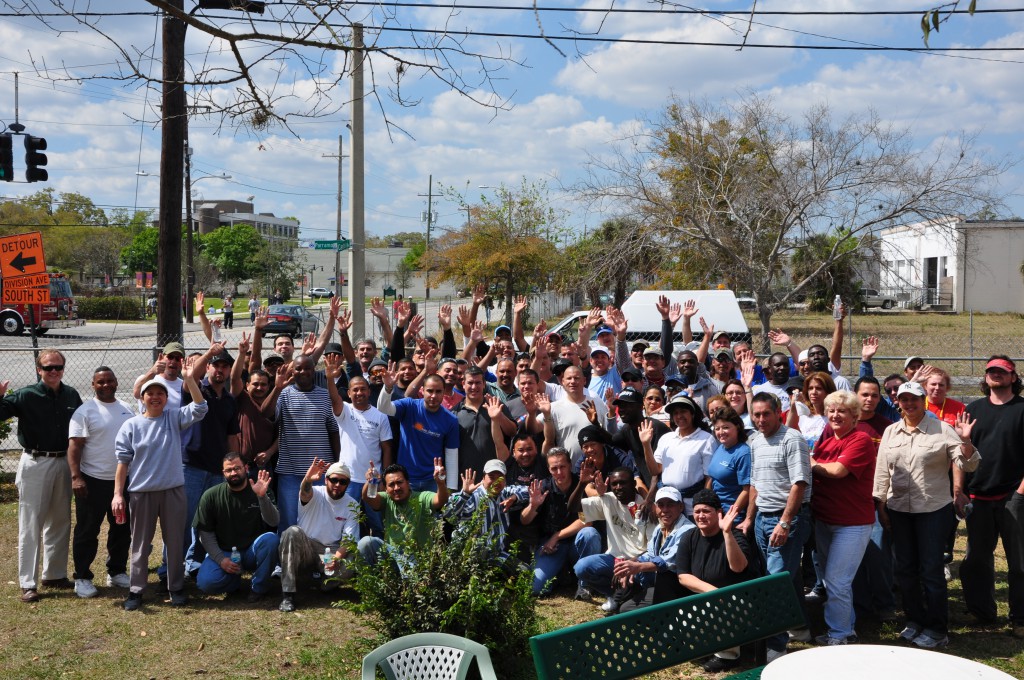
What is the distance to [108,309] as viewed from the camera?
52.1m

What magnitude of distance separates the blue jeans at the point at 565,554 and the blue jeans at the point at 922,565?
7.37 ft

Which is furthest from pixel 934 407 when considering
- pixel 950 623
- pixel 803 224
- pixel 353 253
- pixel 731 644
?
pixel 803 224

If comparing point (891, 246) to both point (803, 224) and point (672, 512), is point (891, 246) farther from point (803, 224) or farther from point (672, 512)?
point (672, 512)

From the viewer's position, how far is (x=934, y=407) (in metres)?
7.67

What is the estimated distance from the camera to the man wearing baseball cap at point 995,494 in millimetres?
6414

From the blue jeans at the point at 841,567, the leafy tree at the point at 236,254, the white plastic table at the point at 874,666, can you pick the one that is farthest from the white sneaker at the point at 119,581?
the leafy tree at the point at 236,254

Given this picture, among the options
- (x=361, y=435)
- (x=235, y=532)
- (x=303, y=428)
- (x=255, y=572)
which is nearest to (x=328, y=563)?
(x=255, y=572)

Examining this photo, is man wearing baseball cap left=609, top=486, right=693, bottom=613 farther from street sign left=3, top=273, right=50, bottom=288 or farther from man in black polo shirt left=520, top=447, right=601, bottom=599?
street sign left=3, top=273, right=50, bottom=288

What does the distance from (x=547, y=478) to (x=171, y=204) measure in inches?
265

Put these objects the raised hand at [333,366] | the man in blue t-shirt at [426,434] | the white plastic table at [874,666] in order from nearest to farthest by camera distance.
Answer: the white plastic table at [874,666] → the man in blue t-shirt at [426,434] → the raised hand at [333,366]

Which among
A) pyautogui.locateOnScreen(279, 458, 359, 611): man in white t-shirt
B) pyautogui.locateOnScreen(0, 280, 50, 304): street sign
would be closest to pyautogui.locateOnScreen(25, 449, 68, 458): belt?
pyautogui.locateOnScreen(279, 458, 359, 611): man in white t-shirt

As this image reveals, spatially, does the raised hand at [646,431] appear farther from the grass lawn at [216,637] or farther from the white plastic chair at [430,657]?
the white plastic chair at [430,657]

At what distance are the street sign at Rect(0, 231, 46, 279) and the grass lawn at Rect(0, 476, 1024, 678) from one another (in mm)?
5585

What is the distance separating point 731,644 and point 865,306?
47.8m
